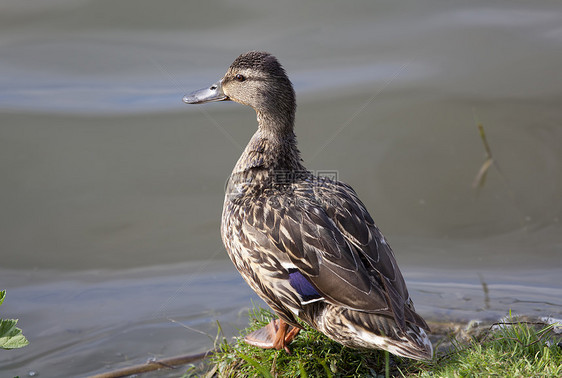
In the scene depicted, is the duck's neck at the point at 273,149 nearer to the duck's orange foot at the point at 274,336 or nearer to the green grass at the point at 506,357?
the duck's orange foot at the point at 274,336

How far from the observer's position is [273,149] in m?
4.21

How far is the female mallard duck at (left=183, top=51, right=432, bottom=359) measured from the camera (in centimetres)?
322

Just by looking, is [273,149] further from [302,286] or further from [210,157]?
[210,157]

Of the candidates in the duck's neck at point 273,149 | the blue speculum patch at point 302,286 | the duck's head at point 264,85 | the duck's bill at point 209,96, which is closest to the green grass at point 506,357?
the blue speculum patch at point 302,286

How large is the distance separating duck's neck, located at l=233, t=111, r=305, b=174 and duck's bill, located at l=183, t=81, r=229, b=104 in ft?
1.23

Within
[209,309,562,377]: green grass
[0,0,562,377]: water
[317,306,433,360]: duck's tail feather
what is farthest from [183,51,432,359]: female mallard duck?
[0,0,562,377]: water

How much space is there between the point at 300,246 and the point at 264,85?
1280 mm

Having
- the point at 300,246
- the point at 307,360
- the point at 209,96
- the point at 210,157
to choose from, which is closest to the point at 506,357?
the point at 307,360

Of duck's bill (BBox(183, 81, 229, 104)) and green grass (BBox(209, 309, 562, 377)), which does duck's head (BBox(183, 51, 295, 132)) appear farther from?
green grass (BBox(209, 309, 562, 377))

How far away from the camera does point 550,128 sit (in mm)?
6488

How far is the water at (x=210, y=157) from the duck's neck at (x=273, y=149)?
147cm

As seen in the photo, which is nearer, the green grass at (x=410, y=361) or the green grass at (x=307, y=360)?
the green grass at (x=410, y=361)

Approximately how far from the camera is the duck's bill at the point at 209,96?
4.51 meters

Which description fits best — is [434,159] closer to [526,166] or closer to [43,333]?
[526,166]
